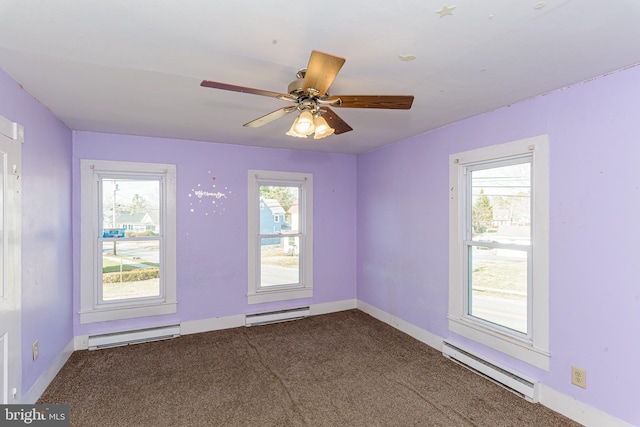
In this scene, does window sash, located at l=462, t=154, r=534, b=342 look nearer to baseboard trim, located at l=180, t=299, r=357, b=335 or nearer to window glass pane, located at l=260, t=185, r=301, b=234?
baseboard trim, located at l=180, t=299, r=357, b=335

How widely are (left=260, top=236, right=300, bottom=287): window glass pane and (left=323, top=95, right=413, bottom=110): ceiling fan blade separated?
2.95 metres

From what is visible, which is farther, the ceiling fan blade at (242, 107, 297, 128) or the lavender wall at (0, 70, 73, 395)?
the lavender wall at (0, 70, 73, 395)

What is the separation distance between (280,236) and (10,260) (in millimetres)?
2860

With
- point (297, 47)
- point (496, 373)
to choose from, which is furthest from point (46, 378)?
point (496, 373)

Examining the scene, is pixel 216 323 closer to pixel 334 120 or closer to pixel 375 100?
pixel 334 120

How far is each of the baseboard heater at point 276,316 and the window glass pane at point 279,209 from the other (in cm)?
107

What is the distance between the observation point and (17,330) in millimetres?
2252

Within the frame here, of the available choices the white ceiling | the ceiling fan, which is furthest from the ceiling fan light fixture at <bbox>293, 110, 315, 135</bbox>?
the white ceiling

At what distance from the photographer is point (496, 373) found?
2832mm

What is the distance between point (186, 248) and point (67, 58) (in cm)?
253

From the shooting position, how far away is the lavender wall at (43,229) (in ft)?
7.80

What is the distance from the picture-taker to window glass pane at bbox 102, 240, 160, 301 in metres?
3.84

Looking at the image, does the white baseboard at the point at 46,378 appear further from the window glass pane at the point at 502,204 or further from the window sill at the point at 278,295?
the window glass pane at the point at 502,204

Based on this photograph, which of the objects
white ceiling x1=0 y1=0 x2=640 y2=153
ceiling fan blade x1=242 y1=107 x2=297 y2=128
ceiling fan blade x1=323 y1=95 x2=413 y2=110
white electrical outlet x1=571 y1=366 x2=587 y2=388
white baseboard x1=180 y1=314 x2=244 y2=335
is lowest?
white baseboard x1=180 y1=314 x2=244 y2=335
